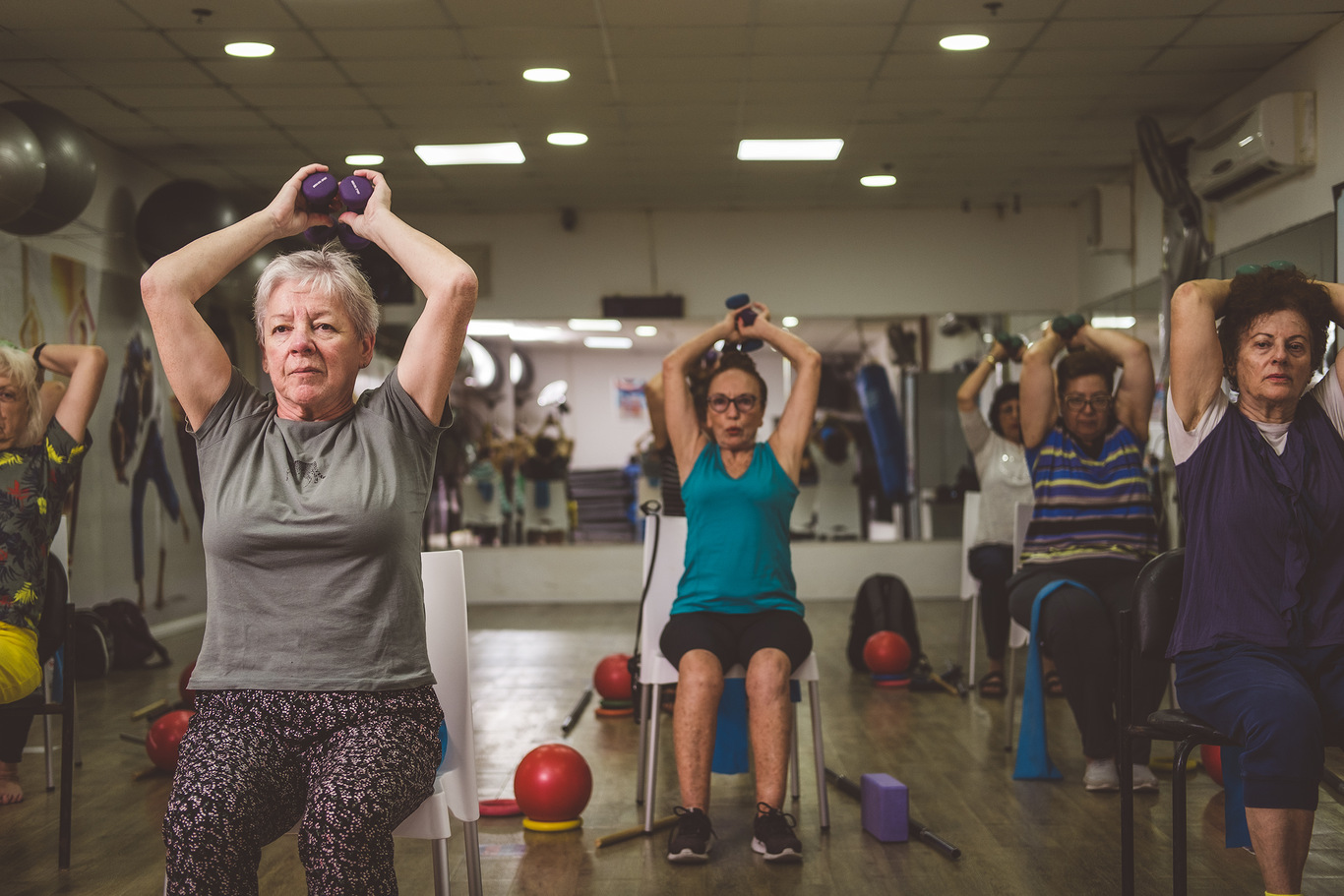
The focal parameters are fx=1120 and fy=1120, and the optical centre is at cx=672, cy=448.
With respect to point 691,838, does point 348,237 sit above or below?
above

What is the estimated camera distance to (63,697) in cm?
283

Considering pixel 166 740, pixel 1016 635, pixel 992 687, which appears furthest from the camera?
pixel 992 687

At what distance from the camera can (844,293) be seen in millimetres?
7859

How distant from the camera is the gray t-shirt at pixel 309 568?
5.23 feet

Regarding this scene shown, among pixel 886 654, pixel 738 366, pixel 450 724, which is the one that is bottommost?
pixel 886 654

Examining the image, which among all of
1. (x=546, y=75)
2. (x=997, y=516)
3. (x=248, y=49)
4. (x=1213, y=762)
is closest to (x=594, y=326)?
(x=546, y=75)

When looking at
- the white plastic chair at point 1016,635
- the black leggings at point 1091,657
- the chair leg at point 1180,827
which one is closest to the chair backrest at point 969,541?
the white plastic chair at point 1016,635

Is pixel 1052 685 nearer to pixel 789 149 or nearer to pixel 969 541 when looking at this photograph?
pixel 969 541

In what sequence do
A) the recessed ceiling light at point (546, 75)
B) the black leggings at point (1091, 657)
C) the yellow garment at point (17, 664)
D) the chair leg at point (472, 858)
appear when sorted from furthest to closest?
the recessed ceiling light at point (546, 75) < the black leggings at point (1091, 657) < the yellow garment at point (17, 664) < the chair leg at point (472, 858)

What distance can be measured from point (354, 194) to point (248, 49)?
345cm

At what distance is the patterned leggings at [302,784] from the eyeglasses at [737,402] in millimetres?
1463

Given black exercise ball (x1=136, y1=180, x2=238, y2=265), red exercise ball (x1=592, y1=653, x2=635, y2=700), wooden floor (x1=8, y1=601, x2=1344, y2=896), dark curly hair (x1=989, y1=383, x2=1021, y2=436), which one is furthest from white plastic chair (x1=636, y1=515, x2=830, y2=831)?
black exercise ball (x1=136, y1=180, x2=238, y2=265)

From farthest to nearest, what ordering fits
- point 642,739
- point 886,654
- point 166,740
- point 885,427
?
point 885,427, point 886,654, point 166,740, point 642,739

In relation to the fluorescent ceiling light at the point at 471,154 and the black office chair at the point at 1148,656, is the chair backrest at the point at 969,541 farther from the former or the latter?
the fluorescent ceiling light at the point at 471,154
